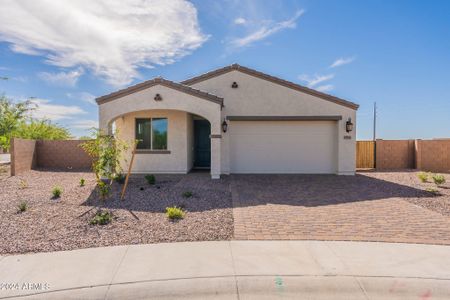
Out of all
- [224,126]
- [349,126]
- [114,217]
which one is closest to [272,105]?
[224,126]

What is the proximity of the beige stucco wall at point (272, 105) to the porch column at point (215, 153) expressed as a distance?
2006mm

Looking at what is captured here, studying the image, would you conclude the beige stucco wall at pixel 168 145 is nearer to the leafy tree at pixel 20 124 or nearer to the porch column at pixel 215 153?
the porch column at pixel 215 153

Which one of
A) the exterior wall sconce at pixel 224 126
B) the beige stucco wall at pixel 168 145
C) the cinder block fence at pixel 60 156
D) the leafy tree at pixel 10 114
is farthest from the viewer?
the leafy tree at pixel 10 114

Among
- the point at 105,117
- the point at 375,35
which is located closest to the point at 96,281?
the point at 105,117

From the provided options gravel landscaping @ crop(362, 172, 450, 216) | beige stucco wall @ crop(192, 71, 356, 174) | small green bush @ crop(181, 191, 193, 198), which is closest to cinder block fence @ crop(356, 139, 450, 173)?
gravel landscaping @ crop(362, 172, 450, 216)

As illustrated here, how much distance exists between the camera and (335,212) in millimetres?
7383

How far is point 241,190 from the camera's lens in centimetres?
1020

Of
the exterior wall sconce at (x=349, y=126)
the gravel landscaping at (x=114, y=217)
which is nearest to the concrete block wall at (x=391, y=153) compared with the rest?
the exterior wall sconce at (x=349, y=126)

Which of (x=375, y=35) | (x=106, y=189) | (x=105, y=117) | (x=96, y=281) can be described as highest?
(x=375, y=35)

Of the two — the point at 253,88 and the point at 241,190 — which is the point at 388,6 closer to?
the point at 253,88

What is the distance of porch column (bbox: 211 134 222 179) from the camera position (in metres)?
12.1

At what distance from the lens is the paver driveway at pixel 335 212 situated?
228 inches

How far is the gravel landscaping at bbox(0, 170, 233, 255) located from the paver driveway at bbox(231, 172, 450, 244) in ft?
2.21

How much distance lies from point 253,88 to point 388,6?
20.7 ft
